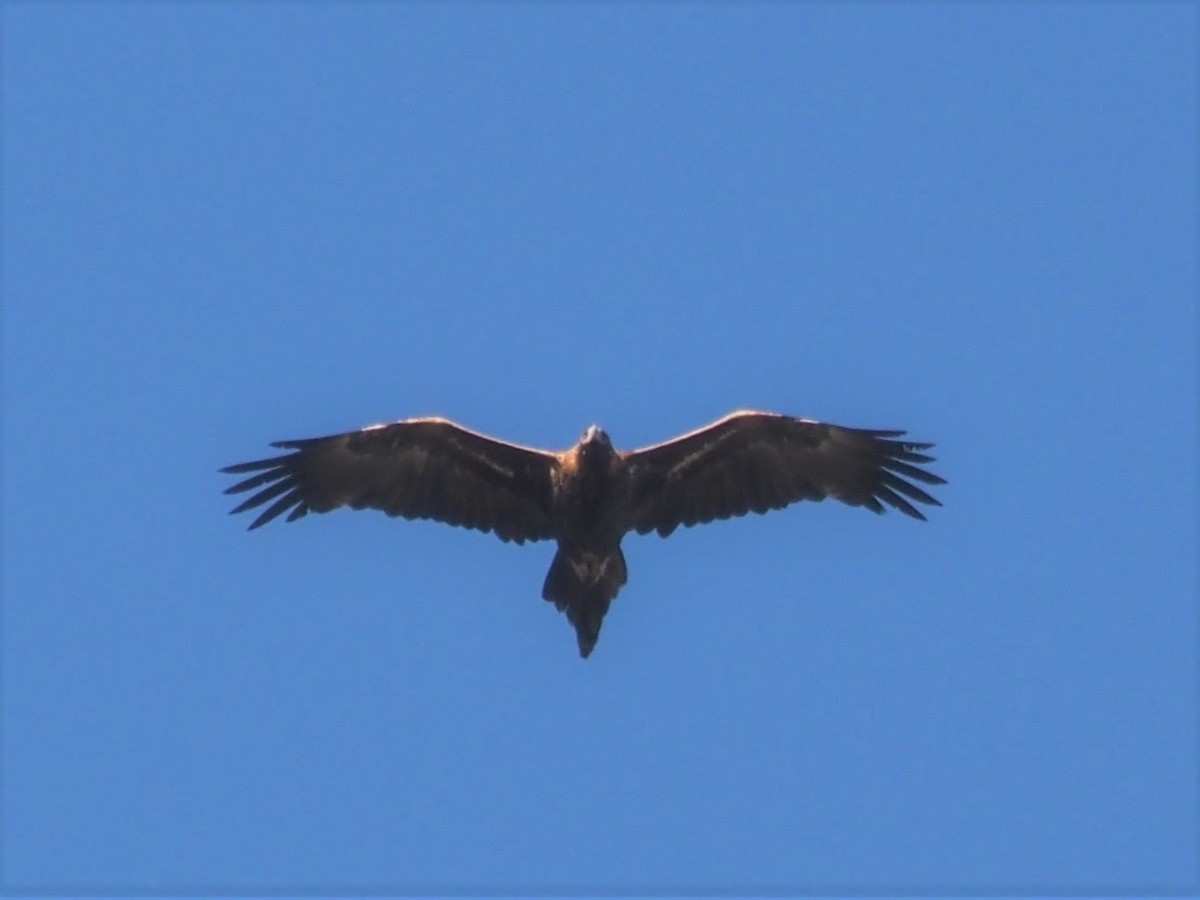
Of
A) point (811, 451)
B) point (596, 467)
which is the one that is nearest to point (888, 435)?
point (811, 451)

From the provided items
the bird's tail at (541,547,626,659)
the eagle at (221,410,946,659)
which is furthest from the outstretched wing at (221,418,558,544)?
the bird's tail at (541,547,626,659)

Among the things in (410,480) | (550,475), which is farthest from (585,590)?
(410,480)

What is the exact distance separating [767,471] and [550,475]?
206 cm

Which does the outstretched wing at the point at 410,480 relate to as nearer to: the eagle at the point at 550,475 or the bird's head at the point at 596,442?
the eagle at the point at 550,475

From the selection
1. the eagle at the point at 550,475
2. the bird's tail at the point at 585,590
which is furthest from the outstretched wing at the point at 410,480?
the bird's tail at the point at 585,590

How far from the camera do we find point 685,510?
14.1 metres

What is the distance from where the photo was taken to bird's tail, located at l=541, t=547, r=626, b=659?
13.2 metres

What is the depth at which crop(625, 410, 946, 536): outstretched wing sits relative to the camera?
13.9 m

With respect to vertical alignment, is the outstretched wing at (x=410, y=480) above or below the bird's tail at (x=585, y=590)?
above

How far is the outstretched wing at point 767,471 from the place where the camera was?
13945mm

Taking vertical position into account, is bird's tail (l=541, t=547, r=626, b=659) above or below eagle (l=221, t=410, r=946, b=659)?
below

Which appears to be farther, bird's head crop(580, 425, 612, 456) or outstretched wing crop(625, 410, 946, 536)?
outstretched wing crop(625, 410, 946, 536)

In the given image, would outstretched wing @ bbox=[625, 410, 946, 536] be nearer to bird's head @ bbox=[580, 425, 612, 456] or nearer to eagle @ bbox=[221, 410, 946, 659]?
eagle @ bbox=[221, 410, 946, 659]

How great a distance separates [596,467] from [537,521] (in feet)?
4.20
